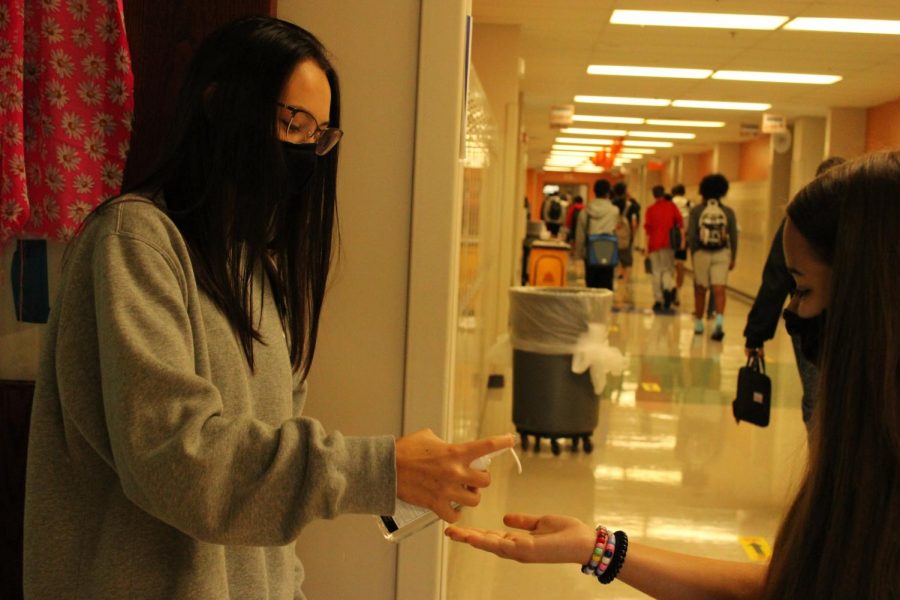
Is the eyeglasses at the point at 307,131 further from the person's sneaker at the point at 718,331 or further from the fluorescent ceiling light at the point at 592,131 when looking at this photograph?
the fluorescent ceiling light at the point at 592,131

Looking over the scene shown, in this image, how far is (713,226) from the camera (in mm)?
10016

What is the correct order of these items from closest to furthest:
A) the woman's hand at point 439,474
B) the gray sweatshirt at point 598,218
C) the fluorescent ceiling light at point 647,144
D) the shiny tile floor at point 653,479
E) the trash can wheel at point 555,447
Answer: the woman's hand at point 439,474 → the shiny tile floor at point 653,479 → the trash can wheel at point 555,447 → the gray sweatshirt at point 598,218 → the fluorescent ceiling light at point 647,144

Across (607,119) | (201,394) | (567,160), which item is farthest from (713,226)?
(567,160)

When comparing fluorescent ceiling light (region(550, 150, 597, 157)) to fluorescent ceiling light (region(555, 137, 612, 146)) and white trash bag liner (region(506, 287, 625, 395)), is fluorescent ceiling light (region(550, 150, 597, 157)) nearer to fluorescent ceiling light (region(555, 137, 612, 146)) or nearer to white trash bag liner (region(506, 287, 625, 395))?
fluorescent ceiling light (region(555, 137, 612, 146))

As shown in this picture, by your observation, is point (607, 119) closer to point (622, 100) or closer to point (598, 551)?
point (622, 100)

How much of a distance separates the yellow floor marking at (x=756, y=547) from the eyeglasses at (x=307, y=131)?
3.32m

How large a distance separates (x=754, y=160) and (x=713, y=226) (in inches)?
463

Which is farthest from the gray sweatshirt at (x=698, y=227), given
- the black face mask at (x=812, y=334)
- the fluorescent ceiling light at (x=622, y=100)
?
the black face mask at (x=812, y=334)

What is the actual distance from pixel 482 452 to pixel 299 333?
467 millimetres

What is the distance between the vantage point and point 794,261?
1.30 m

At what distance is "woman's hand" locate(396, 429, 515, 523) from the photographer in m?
1.09

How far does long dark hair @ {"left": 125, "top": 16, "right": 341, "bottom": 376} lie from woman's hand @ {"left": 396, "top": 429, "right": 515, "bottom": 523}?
29 centimetres

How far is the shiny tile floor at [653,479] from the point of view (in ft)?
12.7

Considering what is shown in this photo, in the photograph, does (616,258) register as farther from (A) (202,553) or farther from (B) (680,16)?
(A) (202,553)
